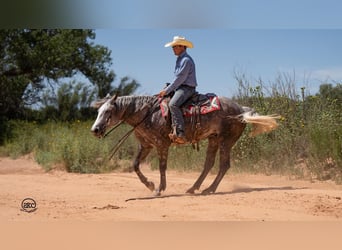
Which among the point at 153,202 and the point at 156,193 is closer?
the point at 153,202

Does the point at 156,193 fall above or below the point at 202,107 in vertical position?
below

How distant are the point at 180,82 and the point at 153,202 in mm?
2133

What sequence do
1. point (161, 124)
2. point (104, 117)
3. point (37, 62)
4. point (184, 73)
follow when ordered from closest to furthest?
point (104, 117) < point (184, 73) < point (161, 124) < point (37, 62)

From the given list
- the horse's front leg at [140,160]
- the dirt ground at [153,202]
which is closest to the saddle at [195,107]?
the horse's front leg at [140,160]

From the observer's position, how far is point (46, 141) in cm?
1608

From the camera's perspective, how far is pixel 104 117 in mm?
8195

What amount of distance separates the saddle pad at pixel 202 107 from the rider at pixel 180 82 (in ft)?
0.59

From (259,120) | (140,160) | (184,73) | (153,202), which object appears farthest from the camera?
(259,120)

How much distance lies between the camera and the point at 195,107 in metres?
8.64

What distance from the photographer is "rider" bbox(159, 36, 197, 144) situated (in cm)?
831

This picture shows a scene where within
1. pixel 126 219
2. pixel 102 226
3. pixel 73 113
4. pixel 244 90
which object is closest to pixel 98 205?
pixel 126 219

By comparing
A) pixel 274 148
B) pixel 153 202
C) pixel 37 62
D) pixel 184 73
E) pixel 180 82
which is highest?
pixel 37 62

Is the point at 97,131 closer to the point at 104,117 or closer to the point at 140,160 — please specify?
the point at 104,117

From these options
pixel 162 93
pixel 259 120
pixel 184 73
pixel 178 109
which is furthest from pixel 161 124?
pixel 259 120
